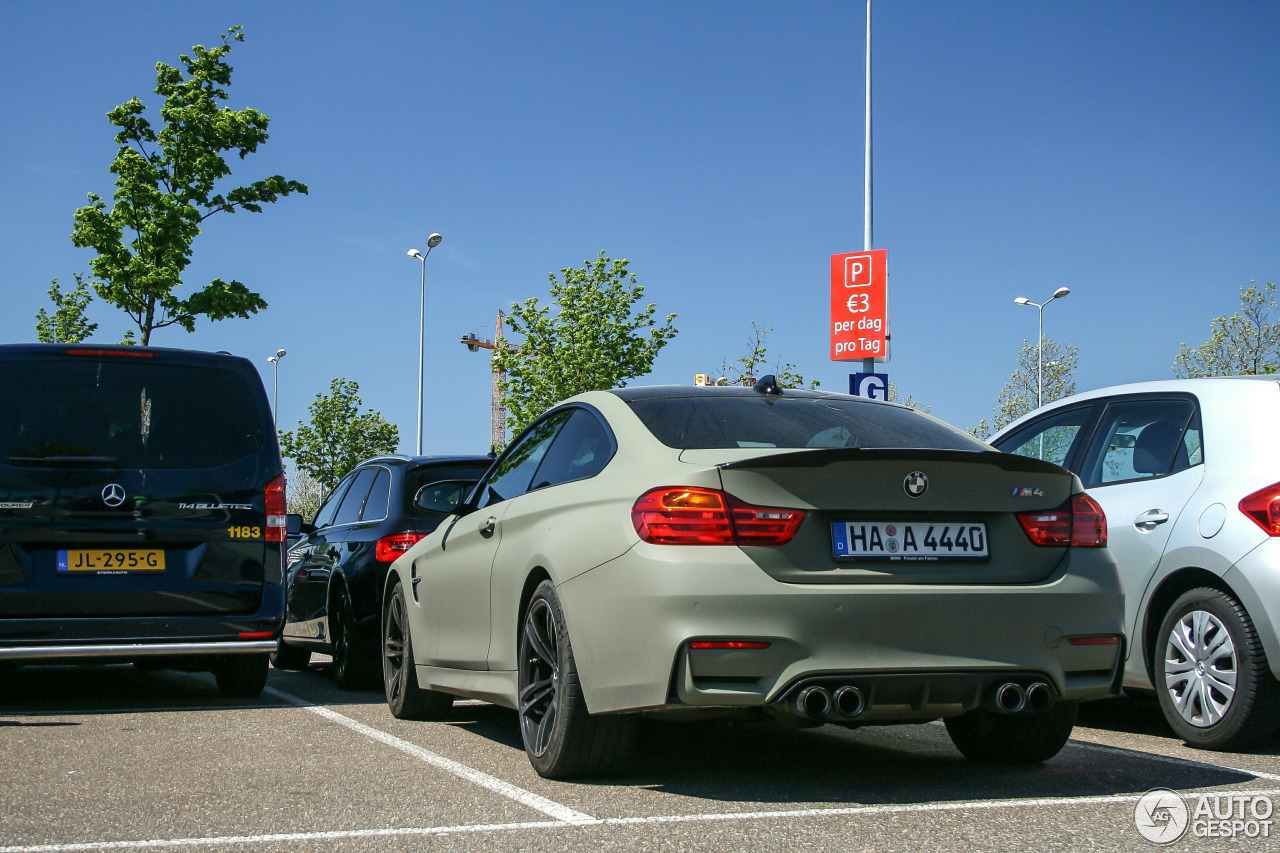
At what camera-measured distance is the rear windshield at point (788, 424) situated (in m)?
5.21

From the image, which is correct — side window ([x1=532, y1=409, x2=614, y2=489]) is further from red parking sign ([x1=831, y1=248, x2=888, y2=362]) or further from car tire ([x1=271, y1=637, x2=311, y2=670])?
red parking sign ([x1=831, y1=248, x2=888, y2=362])

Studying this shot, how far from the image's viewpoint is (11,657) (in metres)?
7.51

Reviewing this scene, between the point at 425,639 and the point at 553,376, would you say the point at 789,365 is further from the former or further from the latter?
the point at 425,639

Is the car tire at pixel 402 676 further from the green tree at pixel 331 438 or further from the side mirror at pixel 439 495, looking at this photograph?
the green tree at pixel 331 438

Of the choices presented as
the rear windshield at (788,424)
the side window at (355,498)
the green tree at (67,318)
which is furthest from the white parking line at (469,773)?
the green tree at (67,318)

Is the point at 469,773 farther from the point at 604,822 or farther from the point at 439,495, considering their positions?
the point at 439,495

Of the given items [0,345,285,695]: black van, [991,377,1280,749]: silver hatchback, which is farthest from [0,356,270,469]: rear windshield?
[991,377,1280,749]: silver hatchback

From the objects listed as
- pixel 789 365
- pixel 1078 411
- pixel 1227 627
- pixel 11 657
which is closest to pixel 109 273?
pixel 11 657

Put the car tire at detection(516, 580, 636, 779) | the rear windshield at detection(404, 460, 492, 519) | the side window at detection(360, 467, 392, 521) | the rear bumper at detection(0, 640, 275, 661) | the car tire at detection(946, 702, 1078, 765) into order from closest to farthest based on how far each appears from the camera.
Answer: the car tire at detection(516, 580, 636, 779)
the car tire at detection(946, 702, 1078, 765)
the rear bumper at detection(0, 640, 275, 661)
the rear windshield at detection(404, 460, 492, 519)
the side window at detection(360, 467, 392, 521)

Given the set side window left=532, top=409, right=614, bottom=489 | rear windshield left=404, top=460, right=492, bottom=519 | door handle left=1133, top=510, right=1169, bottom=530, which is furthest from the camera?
rear windshield left=404, top=460, right=492, bottom=519

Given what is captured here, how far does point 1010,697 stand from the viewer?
469cm

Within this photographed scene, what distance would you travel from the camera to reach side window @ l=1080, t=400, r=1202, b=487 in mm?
6672

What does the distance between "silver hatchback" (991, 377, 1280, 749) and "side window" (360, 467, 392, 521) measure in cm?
457

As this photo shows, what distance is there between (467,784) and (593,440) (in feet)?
4.57
